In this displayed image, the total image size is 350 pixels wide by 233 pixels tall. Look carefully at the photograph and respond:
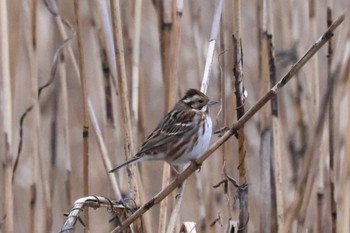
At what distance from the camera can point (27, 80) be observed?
107 inches

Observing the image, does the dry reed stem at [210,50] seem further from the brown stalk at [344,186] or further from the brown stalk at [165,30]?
the brown stalk at [344,186]

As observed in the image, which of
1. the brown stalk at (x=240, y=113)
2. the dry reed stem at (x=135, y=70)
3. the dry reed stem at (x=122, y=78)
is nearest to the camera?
the brown stalk at (x=240, y=113)

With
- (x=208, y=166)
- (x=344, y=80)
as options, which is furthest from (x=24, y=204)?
(x=344, y=80)

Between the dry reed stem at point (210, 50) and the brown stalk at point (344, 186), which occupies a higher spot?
the dry reed stem at point (210, 50)

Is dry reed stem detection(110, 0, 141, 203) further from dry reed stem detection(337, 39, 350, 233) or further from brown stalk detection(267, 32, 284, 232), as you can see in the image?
dry reed stem detection(337, 39, 350, 233)

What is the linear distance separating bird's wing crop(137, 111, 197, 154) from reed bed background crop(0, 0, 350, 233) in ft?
0.23

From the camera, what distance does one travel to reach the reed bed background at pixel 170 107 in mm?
1881

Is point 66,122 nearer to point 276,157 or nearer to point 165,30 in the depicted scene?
point 165,30

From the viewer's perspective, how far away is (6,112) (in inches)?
80.7

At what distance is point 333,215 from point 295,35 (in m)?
0.69

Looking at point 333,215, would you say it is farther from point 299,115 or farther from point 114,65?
point 114,65

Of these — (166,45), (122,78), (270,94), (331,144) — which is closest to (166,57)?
(166,45)

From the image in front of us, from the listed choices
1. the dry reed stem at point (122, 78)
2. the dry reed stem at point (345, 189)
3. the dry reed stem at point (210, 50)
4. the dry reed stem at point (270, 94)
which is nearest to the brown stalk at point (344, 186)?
the dry reed stem at point (345, 189)

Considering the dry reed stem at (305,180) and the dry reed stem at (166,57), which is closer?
the dry reed stem at (305,180)
